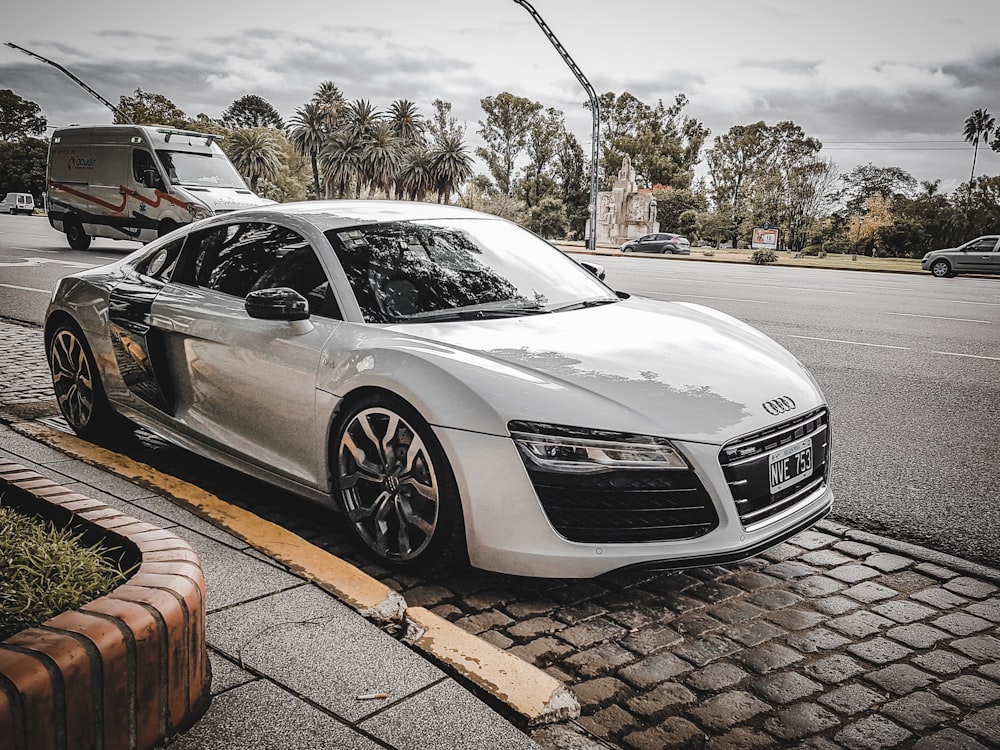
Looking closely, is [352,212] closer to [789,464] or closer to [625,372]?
[625,372]

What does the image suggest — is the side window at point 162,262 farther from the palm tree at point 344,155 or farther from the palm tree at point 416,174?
the palm tree at point 344,155

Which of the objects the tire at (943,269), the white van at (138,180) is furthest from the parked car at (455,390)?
the tire at (943,269)

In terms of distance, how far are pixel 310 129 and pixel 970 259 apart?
2296 inches

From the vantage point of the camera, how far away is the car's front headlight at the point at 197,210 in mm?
16984

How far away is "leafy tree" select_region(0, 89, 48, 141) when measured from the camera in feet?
277

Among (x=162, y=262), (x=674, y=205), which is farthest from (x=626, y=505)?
(x=674, y=205)

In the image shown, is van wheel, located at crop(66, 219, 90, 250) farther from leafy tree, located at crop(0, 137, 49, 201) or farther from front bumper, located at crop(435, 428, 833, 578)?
leafy tree, located at crop(0, 137, 49, 201)

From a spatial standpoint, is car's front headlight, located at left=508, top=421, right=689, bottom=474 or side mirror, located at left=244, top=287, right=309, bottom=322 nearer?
car's front headlight, located at left=508, top=421, right=689, bottom=474

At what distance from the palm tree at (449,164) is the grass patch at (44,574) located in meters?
68.1

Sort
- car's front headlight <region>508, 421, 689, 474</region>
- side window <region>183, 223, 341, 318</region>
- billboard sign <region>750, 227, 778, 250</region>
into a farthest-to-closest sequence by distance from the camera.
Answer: billboard sign <region>750, 227, 778, 250</region>
side window <region>183, 223, 341, 318</region>
car's front headlight <region>508, 421, 689, 474</region>

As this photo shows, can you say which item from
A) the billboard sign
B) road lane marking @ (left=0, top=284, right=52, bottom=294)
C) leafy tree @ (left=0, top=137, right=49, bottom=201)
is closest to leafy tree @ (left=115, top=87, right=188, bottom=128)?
leafy tree @ (left=0, top=137, right=49, bottom=201)

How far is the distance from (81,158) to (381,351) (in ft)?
61.2

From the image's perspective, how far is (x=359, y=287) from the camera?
3.83 m

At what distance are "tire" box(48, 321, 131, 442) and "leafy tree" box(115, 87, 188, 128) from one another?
82057 mm
